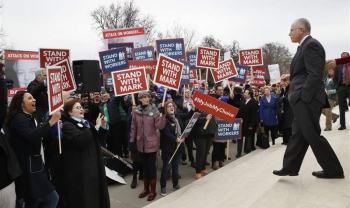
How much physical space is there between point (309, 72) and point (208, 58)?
4967 millimetres

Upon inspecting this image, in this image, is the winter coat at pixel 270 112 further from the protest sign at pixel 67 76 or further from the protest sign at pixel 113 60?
the protest sign at pixel 67 76

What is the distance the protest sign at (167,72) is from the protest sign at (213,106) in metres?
0.62

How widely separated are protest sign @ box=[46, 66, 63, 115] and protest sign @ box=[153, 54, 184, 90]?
2.41 metres

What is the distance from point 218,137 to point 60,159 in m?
4.18

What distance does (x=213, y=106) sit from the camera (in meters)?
5.91

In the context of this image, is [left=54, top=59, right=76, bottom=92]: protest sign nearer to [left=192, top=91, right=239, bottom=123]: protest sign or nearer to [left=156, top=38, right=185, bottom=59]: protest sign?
[left=192, top=91, right=239, bottom=123]: protest sign

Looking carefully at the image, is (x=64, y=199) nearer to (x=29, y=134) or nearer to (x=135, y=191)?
(x=29, y=134)

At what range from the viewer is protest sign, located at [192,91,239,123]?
19.1 feet

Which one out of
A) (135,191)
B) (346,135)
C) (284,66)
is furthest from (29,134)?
(284,66)

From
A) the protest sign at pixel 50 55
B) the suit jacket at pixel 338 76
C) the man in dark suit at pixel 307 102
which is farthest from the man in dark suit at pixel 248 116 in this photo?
the protest sign at pixel 50 55

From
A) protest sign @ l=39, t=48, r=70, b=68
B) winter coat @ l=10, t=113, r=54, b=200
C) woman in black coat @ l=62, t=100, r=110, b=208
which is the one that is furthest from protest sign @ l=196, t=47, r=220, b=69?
winter coat @ l=10, t=113, r=54, b=200

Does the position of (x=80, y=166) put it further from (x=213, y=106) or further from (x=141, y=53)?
(x=141, y=53)

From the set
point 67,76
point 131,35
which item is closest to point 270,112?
point 131,35

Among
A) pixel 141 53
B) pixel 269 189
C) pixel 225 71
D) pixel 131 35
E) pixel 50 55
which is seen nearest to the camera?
pixel 269 189
